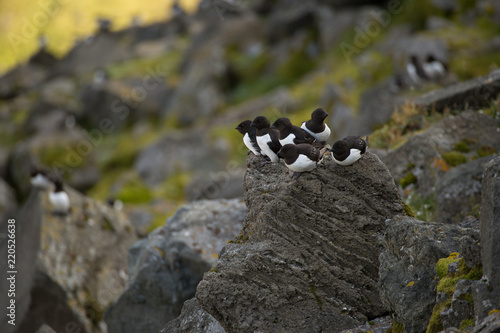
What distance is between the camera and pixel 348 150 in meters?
8.05

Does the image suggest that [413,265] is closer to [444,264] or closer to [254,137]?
[444,264]

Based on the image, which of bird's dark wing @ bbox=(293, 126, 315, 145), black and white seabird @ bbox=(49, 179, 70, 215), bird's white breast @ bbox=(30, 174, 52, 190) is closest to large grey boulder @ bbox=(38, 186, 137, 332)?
black and white seabird @ bbox=(49, 179, 70, 215)

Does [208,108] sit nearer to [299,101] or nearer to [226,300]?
[299,101]

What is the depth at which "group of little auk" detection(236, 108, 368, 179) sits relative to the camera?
8.09 meters

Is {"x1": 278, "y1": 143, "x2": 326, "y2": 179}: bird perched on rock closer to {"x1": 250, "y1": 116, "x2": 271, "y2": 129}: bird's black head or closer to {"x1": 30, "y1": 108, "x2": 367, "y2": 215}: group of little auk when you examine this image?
{"x1": 30, "y1": 108, "x2": 367, "y2": 215}: group of little auk

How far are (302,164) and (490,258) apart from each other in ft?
10.8

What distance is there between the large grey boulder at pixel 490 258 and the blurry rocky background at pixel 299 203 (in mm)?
23

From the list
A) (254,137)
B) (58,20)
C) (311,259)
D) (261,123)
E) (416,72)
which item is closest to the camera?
(311,259)

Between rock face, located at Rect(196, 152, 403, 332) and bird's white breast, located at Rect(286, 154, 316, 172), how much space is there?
162 millimetres

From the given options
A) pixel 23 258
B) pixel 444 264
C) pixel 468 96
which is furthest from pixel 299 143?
pixel 23 258

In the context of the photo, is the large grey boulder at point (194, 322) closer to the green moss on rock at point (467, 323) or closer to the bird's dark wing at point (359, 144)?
the bird's dark wing at point (359, 144)

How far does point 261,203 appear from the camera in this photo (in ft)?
29.6

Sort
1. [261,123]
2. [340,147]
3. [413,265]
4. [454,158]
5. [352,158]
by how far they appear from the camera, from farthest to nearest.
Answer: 1. [454,158]
2. [261,123]
3. [352,158]
4. [340,147]
5. [413,265]

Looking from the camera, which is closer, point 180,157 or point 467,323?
point 467,323
